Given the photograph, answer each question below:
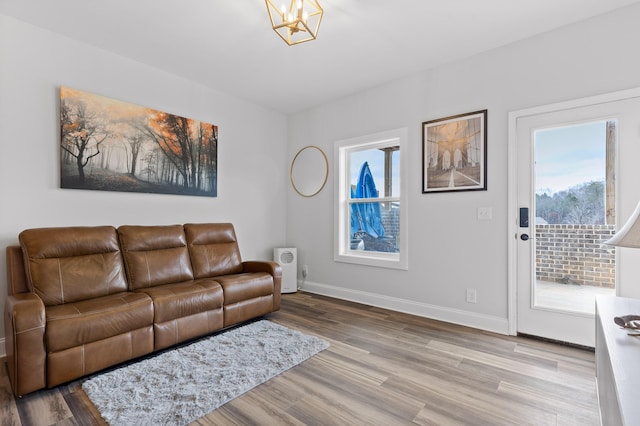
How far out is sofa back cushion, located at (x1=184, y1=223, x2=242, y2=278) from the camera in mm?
3297

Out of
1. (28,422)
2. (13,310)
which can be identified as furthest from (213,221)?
(28,422)

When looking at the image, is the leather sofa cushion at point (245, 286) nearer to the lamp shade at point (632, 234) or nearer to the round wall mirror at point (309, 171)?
the round wall mirror at point (309, 171)

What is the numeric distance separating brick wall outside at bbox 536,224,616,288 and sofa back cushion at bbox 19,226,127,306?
3611mm

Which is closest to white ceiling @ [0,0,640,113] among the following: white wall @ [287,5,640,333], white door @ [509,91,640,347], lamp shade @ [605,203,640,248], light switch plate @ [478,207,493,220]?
white wall @ [287,5,640,333]

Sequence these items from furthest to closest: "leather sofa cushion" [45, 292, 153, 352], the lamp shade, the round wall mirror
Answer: the round wall mirror → "leather sofa cushion" [45, 292, 153, 352] → the lamp shade

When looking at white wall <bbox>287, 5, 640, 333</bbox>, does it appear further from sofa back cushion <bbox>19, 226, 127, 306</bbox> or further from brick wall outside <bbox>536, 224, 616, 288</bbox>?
sofa back cushion <bbox>19, 226, 127, 306</bbox>

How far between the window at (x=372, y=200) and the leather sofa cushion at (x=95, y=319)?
2.42 meters

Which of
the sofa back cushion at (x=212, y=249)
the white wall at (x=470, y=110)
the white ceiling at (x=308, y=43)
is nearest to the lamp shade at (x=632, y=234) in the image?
the white wall at (x=470, y=110)

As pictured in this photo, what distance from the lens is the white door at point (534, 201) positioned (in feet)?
7.73

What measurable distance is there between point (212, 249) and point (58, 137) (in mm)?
1674

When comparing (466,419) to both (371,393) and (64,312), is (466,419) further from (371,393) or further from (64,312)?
(64,312)

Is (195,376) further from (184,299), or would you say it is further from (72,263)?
(72,263)

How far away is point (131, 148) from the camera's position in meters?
3.15

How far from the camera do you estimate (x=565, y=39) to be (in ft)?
8.57
